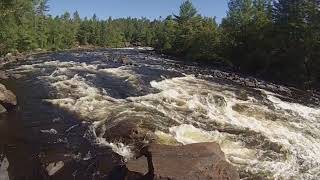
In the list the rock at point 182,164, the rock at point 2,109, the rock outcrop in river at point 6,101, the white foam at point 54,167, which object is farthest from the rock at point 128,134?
the rock outcrop in river at point 6,101

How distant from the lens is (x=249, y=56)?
51844 millimetres

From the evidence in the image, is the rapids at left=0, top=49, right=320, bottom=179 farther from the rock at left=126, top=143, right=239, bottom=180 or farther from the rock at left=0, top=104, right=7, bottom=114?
the rock at left=126, top=143, right=239, bottom=180

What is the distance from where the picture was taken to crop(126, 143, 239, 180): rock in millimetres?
12445

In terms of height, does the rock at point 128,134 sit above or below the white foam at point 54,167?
above

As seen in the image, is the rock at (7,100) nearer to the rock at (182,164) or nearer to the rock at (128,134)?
the rock at (128,134)

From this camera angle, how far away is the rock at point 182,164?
40.8 ft

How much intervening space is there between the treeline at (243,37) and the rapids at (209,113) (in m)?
7.46

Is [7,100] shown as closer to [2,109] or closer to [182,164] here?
[2,109]

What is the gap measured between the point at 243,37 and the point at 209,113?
34.6m

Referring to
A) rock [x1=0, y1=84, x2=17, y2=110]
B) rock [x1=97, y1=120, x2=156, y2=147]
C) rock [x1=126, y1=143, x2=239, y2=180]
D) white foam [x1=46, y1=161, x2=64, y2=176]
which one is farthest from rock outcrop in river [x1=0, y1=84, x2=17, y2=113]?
A: rock [x1=126, y1=143, x2=239, y2=180]

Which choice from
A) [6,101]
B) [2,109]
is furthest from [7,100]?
[2,109]

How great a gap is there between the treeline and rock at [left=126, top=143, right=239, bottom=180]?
97.9ft

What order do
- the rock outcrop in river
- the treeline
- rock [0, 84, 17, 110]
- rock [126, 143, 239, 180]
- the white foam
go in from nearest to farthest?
1. rock [126, 143, 239, 180]
2. the white foam
3. the rock outcrop in river
4. rock [0, 84, 17, 110]
5. the treeline

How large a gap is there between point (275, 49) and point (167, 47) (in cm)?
3553
